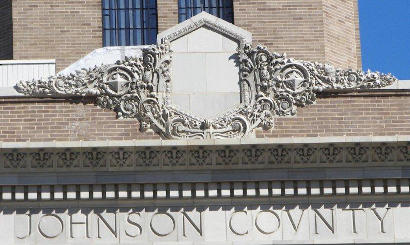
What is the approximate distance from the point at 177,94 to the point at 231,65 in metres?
1.28

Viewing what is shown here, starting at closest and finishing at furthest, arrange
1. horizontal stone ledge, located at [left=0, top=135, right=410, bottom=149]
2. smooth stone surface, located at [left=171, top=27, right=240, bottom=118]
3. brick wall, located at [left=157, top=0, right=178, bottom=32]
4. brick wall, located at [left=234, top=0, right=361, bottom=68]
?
horizontal stone ledge, located at [left=0, top=135, right=410, bottom=149], smooth stone surface, located at [left=171, top=27, right=240, bottom=118], brick wall, located at [left=234, top=0, right=361, bottom=68], brick wall, located at [left=157, top=0, right=178, bottom=32]

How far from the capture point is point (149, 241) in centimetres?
3934

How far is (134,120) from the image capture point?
40.2 m

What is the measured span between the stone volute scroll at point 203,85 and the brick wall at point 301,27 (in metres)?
6.33

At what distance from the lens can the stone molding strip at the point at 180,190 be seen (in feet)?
129

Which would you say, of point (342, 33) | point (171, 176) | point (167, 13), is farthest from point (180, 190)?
point (342, 33)

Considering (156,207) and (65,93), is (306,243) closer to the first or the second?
(156,207)

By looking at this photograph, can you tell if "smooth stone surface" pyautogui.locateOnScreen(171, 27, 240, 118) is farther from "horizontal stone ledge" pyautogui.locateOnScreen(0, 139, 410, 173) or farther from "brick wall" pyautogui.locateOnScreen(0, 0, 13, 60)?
"brick wall" pyautogui.locateOnScreen(0, 0, 13, 60)

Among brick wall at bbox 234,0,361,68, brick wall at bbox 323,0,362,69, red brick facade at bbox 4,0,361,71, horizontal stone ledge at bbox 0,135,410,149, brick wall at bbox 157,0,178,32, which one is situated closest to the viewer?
horizontal stone ledge at bbox 0,135,410,149

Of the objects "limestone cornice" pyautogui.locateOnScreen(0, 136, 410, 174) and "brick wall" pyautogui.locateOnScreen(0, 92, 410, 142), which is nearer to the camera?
"limestone cornice" pyautogui.locateOnScreen(0, 136, 410, 174)

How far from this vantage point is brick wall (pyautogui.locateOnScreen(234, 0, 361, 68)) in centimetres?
4703

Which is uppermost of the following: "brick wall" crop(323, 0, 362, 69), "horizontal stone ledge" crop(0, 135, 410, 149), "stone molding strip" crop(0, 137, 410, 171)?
"brick wall" crop(323, 0, 362, 69)

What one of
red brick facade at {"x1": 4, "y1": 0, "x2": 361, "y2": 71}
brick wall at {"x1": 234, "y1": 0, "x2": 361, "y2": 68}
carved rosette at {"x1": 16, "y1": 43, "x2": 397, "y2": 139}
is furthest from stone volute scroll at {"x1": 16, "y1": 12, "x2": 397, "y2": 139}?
red brick facade at {"x1": 4, "y1": 0, "x2": 361, "y2": 71}

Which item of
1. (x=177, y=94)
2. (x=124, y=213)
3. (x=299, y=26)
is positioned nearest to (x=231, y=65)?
(x=177, y=94)
